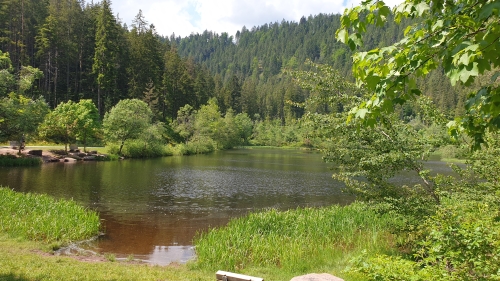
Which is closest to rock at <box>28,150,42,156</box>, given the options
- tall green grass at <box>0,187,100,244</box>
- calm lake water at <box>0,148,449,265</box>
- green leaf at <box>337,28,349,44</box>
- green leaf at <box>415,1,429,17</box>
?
calm lake water at <box>0,148,449,265</box>

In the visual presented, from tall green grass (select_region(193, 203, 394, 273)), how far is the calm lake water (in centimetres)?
167

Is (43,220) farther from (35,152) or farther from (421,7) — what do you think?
(35,152)

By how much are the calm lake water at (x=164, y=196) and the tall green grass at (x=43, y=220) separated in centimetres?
79

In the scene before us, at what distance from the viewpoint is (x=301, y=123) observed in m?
10.6

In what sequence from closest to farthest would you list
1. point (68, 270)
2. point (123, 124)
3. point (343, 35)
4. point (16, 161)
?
point (343, 35) → point (68, 270) → point (16, 161) → point (123, 124)

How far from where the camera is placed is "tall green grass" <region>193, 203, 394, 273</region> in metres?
9.82

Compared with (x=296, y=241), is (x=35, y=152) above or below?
above

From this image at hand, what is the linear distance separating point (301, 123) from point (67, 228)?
29.4ft

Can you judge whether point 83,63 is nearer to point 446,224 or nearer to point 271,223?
point 271,223

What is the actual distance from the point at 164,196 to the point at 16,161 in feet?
56.0

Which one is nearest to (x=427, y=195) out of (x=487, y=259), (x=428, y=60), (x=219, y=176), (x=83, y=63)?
(x=487, y=259)

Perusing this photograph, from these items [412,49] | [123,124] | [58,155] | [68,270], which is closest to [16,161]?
[58,155]

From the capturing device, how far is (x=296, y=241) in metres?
11.3

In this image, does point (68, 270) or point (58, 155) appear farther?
point (58, 155)
